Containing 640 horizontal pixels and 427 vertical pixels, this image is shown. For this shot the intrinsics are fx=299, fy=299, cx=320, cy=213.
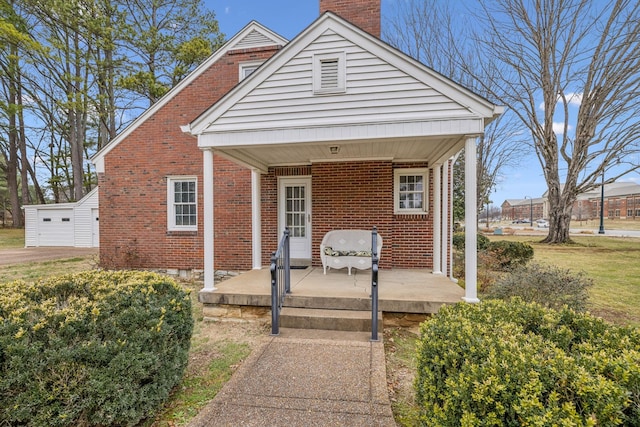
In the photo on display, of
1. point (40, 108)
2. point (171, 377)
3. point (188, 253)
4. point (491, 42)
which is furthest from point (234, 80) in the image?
point (40, 108)

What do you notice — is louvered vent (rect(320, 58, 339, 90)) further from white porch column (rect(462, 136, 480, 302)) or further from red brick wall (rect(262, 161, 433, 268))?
red brick wall (rect(262, 161, 433, 268))

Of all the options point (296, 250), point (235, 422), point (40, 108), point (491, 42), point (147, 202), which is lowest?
point (235, 422)

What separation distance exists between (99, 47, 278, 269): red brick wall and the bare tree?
527 inches

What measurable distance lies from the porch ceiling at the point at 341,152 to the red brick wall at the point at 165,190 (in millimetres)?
1641

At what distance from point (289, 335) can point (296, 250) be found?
3.62m

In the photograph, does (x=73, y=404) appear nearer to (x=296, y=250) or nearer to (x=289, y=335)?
(x=289, y=335)

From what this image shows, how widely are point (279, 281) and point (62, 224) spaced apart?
17.8 meters

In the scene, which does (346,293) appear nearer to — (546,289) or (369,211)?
(369,211)

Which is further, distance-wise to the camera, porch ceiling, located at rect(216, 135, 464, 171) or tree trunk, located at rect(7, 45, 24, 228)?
tree trunk, located at rect(7, 45, 24, 228)

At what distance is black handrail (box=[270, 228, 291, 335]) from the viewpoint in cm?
405

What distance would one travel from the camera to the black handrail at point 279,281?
4055 mm

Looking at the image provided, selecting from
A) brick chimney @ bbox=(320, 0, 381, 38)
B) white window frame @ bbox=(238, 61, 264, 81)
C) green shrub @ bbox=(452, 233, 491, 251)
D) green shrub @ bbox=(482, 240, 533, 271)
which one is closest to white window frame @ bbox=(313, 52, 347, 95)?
brick chimney @ bbox=(320, 0, 381, 38)

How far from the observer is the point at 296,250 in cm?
768

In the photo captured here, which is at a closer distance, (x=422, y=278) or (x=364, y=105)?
(x=364, y=105)
